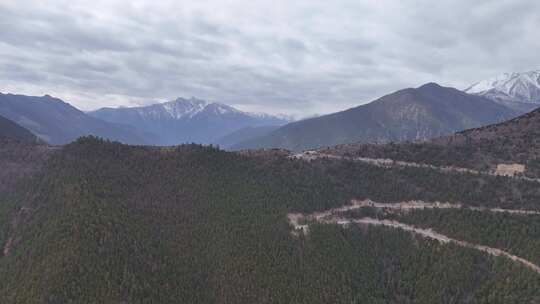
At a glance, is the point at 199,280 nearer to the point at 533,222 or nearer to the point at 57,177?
the point at 57,177

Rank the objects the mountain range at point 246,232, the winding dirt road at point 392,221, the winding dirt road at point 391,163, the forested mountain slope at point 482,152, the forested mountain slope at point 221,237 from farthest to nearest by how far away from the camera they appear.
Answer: the forested mountain slope at point 482,152
the winding dirt road at point 391,163
the winding dirt road at point 392,221
the mountain range at point 246,232
the forested mountain slope at point 221,237

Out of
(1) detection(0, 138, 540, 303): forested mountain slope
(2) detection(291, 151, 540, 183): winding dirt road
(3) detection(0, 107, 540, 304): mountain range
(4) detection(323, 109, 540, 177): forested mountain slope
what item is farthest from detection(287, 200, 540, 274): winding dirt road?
(4) detection(323, 109, 540, 177): forested mountain slope

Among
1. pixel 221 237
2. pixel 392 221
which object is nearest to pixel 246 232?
pixel 221 237

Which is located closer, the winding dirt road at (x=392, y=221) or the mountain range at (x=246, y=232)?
the mountain range at (x=246, y=232)

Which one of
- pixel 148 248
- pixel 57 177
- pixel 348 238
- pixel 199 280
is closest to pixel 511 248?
pixel 348 238

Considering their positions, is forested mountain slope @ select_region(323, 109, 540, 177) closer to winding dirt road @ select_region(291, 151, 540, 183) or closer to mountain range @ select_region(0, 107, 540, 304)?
winding dirt road @ select_region(291, 151, 540, 183)

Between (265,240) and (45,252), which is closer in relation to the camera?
(45,252)

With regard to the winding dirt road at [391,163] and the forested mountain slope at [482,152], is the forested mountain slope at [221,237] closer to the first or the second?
the winding dirt road at [391,163]

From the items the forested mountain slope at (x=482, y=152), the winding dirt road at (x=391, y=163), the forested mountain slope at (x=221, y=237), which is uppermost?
the forested mountain slope at (x=482, y=152)

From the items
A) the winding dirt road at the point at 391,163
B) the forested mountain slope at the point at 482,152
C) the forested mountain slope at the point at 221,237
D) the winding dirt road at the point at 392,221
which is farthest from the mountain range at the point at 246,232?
the forested mountain slope at the point at 482,152
